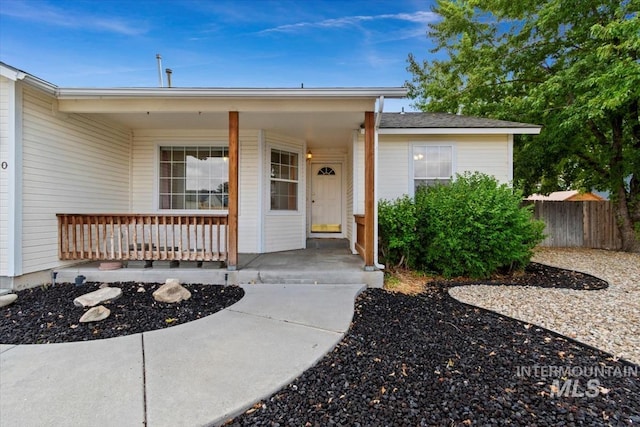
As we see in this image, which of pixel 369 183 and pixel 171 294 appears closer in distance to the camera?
pixel 171 294

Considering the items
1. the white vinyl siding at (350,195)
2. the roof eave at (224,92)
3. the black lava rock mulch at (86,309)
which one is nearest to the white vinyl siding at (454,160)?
the white vinyl siding at (350,195)

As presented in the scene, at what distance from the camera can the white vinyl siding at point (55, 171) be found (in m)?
4.20

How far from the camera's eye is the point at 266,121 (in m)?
5.70

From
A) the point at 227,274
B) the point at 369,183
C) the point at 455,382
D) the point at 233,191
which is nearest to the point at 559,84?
the point at 369,183

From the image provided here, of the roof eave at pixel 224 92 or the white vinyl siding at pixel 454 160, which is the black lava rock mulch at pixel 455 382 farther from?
the white vinyl siding at pixel 454 160

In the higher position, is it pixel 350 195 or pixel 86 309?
pixel 350 195

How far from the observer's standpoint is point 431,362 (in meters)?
2.43

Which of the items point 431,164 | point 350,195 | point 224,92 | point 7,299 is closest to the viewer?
point 7,299

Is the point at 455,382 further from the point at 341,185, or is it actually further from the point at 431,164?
the point at 341,185

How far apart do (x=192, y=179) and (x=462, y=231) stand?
5565mm

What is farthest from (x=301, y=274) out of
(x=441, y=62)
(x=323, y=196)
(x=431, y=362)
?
(x=441, y=62)

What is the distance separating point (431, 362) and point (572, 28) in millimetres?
10694

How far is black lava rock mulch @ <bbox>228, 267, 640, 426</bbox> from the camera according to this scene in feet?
5.83

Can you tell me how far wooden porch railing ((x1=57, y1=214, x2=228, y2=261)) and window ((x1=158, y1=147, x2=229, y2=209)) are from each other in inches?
66.6
